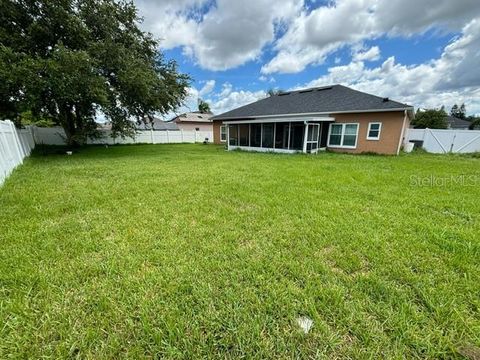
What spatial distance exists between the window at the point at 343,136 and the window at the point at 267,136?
366 centimetres

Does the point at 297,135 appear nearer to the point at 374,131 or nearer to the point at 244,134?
the point at 244,134

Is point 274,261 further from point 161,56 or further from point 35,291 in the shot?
point 161,56

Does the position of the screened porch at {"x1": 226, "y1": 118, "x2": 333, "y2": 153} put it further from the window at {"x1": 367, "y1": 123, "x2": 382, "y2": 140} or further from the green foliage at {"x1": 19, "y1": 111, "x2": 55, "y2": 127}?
the green foliage at {"x1": 19, "y1": 111, "x2": 55, "y2": 127}

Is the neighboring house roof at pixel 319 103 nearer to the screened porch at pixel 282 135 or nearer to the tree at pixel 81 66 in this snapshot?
the screened porch at pixel 282 135

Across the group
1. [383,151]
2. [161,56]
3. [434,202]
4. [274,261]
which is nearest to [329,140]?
[383,151]

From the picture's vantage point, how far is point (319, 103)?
14711 mm

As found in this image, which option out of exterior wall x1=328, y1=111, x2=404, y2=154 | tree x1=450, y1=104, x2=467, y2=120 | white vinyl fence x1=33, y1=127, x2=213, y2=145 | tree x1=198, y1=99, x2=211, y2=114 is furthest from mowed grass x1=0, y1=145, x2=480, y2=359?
tree x1=450, y1=104, x2=467, y2=120

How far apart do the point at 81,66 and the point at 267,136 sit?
9.94 meters

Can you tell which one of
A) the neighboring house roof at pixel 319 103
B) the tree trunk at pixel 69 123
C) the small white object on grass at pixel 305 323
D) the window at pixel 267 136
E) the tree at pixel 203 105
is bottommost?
the small white object on grass at pixel 305 323

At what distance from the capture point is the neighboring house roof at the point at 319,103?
1220 cm

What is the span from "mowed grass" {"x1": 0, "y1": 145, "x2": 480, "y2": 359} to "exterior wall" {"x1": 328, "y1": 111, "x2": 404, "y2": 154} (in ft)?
29.4

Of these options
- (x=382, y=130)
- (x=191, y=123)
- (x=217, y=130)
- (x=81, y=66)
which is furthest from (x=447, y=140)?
(x=191, y=123)

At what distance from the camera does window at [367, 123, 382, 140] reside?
39.9 feet

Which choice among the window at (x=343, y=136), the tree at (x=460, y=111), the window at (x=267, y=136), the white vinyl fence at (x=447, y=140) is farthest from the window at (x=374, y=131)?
the tree at (x=460, y=111)
